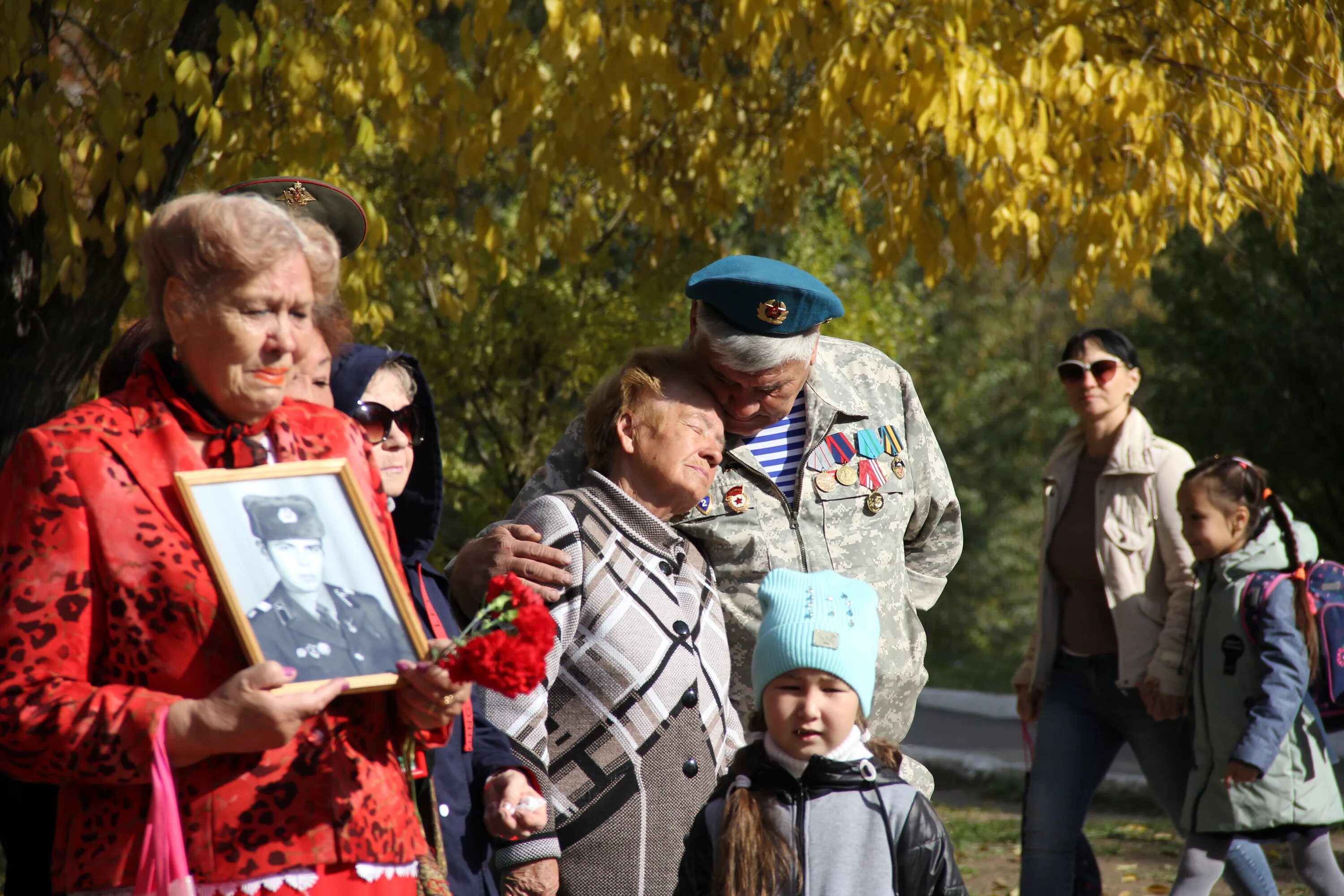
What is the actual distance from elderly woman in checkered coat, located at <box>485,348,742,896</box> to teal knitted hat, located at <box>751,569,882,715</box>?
249mm

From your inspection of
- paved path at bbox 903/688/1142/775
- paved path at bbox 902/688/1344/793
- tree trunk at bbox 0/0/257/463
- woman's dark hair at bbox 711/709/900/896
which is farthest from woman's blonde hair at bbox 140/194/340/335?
paved path at bbox 903/688/1142/775

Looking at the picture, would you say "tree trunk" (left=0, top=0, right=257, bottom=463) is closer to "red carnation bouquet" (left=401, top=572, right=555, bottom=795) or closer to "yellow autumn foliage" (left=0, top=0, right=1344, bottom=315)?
"yellow autumn foliage" (left=0, top=0, right=1344, bottom=315)

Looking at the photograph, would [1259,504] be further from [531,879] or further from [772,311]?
[531,879]

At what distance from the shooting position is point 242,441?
1.98 meters

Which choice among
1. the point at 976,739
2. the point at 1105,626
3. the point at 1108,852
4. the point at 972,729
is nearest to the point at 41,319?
the point at 1105,626

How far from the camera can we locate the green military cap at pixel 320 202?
2934mm

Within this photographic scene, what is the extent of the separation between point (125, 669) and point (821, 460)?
6.12ft

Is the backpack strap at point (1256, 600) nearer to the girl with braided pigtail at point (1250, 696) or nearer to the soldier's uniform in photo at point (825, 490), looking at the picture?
the girl with braided pigtail at point (1250, 696)

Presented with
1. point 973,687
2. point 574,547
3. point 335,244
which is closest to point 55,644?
point 335,244

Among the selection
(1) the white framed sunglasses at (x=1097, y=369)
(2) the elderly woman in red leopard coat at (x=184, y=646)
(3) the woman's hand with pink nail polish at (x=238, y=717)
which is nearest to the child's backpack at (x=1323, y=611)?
(1) the white framed sunglasses at (x=1097, y=369)

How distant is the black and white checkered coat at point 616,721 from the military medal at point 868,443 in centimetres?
73

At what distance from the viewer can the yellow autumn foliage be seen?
4.51m

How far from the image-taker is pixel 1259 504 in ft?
15.8

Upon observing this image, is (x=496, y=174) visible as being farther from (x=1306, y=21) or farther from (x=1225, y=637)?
(x=1225, y=637)
